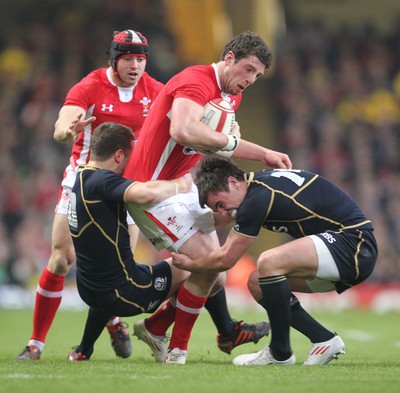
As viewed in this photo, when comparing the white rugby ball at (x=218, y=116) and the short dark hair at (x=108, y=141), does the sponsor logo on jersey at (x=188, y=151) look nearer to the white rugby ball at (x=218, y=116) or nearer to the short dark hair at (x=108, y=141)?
the white rugby ball at (x=218, y=116)

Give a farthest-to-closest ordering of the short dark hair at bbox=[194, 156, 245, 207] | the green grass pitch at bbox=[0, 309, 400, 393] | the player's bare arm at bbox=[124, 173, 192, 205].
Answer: the short dark hair at bbox=[194, 156, 245, 207]
the player's bare arm at bbox=[124, 173, 192, 205]
the green grass pitch at bbox=[0, 309, 400, 393]

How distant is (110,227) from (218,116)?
116 cm

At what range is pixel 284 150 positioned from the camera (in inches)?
806

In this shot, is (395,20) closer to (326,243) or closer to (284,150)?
(284,150)

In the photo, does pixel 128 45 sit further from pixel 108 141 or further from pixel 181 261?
pixel 181 261

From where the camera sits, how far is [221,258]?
277 inches

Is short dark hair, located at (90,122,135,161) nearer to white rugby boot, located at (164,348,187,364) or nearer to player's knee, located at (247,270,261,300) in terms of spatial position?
player's knee, located at (247,270,261,300)

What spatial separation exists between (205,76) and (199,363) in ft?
7.17

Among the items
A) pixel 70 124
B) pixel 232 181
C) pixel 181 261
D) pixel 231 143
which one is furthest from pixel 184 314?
pixel 70 124

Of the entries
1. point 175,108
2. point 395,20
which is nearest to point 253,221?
point 175,108

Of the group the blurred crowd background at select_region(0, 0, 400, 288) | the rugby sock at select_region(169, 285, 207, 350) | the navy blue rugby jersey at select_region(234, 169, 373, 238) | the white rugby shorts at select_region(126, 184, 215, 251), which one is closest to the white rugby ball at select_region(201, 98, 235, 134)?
the navy blue rugby jersey at select_region(234, 169, 373, 238)

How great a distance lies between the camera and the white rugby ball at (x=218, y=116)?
732 cm

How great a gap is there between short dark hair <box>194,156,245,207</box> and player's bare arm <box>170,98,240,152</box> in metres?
0.12

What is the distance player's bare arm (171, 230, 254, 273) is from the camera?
7.00 meters
